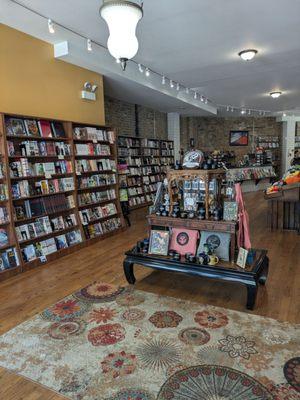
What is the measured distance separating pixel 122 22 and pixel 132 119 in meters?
6.34

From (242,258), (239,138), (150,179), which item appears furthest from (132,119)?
(242,258)

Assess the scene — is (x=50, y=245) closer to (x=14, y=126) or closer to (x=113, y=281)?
(x=113, y=281)

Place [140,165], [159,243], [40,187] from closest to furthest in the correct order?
[159,243]
[40,187]
[140,165]

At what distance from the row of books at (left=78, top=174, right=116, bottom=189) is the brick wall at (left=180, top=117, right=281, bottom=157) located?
24.6ft

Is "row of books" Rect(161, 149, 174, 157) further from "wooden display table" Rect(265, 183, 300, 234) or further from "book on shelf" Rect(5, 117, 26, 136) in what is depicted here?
"book on shelf" Rect(5, 117, 26, 136)

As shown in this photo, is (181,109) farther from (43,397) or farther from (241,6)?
(43,397)

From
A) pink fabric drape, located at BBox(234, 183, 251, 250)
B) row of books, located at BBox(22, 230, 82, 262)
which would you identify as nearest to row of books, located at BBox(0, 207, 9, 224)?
row of books, located at BBox(22, 230, 82, 262)

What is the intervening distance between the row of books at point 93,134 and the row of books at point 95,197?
102 cm

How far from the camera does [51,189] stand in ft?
15.2

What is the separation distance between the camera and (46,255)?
4449 millimetres

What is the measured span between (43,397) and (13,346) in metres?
0.69

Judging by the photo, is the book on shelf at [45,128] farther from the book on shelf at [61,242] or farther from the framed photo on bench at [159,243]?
the framed photo on bench at [159,243]

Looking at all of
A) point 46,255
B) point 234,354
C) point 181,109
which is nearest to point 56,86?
point 46,255

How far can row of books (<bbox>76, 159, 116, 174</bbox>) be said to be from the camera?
519 centimetres
